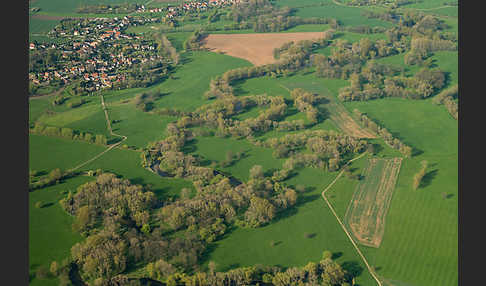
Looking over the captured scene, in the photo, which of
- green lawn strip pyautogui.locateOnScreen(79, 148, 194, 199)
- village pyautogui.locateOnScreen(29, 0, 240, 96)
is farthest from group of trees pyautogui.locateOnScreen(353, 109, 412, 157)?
village pyautogui.locateOnScreen(29, 0, 240, 96)

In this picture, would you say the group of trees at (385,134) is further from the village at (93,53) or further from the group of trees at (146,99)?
the village at (93,53)

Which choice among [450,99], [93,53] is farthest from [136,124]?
[450,99]

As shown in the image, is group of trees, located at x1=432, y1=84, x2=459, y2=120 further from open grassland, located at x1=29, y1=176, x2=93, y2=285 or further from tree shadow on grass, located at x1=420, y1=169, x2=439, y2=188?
open grassland, located at x1=29, y1=176, x2=93, y2=285

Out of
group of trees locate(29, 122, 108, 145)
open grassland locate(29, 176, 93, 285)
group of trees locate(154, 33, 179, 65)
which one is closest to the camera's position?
open grassland locate(29, 176, 93, 285)

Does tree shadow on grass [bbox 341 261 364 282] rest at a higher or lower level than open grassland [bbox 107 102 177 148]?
lower

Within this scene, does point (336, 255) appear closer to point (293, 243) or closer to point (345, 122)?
point (293, 243)

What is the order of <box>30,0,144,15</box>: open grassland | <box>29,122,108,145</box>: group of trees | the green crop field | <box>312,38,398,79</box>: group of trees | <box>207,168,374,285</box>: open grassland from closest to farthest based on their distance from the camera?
<box>207,168,374,285</box>: open grassland
the green crop field
<box>29,122,108,145</box>: group of trees
<box>312,38,398,79</box>: group of trees
<box>30,0,144,15</box>: open grassland

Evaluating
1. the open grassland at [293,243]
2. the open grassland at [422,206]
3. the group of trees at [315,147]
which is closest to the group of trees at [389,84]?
the open grassland at [422,206]
